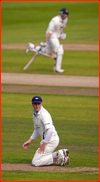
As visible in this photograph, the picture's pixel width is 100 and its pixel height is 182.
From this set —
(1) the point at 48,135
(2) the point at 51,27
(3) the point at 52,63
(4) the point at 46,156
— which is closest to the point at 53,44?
(2) the point at 51,27

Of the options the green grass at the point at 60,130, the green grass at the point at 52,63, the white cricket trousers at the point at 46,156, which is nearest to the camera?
the green grass at the point at 60,130

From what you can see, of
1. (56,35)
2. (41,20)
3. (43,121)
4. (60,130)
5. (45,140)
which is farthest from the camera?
(41,20)

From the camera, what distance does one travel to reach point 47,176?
8297 millimetres

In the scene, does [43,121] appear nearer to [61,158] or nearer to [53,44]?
[61,158]

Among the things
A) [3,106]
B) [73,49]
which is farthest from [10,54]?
[3,106]

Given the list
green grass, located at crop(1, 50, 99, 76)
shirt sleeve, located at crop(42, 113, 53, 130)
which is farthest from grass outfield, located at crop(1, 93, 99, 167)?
green grass, located at crop(1, 50, 99, 76)

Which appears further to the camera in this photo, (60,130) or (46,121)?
(60,130)

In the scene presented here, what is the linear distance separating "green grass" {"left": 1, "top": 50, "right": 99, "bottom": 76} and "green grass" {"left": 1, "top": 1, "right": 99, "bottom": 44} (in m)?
5.12

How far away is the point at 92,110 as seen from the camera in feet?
47.5

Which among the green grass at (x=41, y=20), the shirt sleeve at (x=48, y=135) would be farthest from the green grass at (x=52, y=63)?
the shirt sleeve at (x=48, y=135)

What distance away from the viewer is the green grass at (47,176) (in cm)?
813

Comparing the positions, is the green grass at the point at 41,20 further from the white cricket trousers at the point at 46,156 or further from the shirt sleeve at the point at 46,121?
the shirt sleeve at the point at 46,121

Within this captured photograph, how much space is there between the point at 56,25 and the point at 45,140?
1171 cm

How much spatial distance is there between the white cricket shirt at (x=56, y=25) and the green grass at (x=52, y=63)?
1855 millimetres
